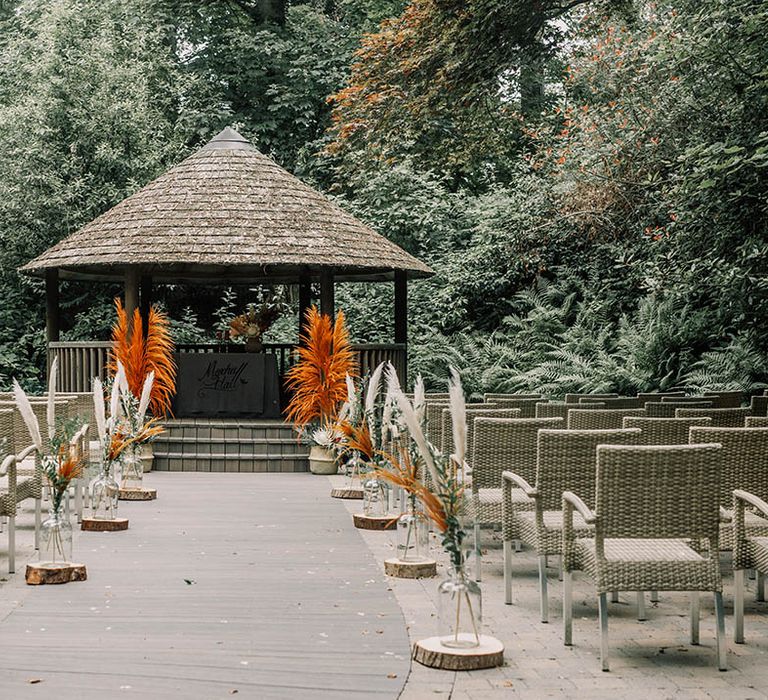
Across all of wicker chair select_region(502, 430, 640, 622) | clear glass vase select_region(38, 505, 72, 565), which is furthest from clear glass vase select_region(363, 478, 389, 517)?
wicker chair select_region(502, 430, 640, 622)

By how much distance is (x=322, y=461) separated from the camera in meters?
15.0

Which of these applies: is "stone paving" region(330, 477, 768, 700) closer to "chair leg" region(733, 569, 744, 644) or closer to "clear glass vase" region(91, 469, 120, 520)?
"chair leg" region(733, 569, 744, 644)

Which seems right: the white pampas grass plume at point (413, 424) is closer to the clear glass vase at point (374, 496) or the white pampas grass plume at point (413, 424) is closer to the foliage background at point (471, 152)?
the clear glass vase at point (374, 496)

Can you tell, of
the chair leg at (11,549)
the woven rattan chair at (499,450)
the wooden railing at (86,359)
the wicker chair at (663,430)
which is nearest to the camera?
the chair leg at (11,549)

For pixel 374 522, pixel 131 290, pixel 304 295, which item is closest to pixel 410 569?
pixel 374 522

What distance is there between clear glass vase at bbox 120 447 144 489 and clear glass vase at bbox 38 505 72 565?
355 centimetres

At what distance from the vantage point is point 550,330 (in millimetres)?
21609

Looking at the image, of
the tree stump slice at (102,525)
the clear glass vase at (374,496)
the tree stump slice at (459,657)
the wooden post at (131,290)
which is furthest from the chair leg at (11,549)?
the wooden post at (131,290)

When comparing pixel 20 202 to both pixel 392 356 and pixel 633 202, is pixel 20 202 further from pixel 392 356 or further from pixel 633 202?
pixel 633 202

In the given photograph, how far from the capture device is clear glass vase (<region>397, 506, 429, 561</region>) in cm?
787

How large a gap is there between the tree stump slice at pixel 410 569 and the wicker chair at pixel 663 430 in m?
1.75

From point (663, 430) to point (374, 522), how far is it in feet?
9.80

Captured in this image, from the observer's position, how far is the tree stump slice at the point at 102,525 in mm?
9742

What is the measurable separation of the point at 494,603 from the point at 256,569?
1876mm
